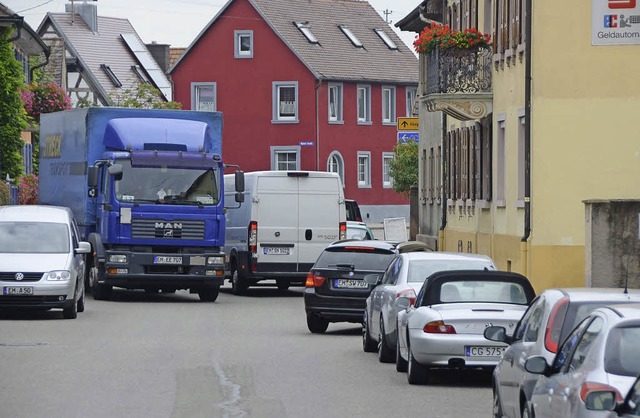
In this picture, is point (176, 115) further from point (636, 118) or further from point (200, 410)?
point (200, 410)

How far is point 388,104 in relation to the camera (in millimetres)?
86625

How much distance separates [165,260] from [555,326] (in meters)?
21.3

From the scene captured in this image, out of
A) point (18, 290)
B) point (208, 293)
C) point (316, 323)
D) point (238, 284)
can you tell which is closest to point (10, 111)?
point (238, 284)

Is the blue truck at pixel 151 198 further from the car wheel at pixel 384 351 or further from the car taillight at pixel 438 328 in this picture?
the car taillight at pixel 438 328

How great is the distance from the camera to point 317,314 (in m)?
24.5

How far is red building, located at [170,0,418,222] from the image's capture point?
274 feet

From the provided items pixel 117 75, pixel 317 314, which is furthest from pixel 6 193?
pixel 117 75

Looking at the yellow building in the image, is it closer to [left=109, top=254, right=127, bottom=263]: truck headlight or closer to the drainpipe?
the drainpipe

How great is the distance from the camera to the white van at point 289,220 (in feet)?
115

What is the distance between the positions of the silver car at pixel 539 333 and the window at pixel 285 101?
71.4 m

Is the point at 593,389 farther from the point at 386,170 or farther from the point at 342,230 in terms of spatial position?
the point at 386,170

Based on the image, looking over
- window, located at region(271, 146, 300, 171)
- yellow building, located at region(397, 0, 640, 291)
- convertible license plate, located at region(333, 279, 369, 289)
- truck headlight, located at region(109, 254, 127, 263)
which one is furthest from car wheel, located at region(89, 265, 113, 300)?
window, located at region(271, 146, 300, 171)

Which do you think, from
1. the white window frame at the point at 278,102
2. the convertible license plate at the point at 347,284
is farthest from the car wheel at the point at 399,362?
the white window frame at the point at 278,102

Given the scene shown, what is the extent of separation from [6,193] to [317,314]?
2290 centimetres
